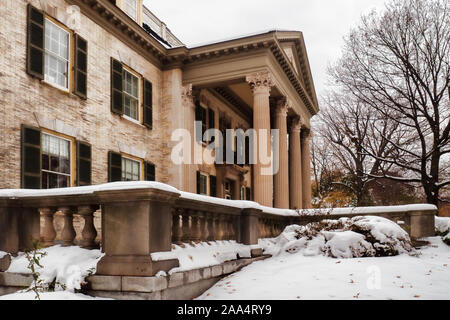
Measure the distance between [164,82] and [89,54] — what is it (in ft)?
16.4

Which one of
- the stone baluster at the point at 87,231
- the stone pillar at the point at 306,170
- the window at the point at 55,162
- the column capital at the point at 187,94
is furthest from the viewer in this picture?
the stone pillar at the point at 306,170

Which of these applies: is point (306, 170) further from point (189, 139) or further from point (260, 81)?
point (189, 139)

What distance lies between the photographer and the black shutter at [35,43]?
424 inches

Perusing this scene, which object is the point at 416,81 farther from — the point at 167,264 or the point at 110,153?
the point at 167,264

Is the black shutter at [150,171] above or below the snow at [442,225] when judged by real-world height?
above

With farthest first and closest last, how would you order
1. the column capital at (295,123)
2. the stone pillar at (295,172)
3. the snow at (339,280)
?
the column capital at (295,123), the stone pillar at (295,172), the snow at (339,280)

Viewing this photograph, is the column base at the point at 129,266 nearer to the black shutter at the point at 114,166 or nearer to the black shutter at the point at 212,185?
the black shutter at the point at 114,166

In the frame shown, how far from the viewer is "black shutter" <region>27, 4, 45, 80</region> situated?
10773 mm

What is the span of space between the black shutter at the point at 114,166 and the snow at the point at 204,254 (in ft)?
23.7

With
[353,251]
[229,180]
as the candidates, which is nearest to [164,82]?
[229,180]

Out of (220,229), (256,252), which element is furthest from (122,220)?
(256,252)

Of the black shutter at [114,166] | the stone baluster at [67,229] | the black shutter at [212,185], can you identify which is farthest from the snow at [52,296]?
the black shutter at [212,185]

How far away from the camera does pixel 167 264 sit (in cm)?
503
